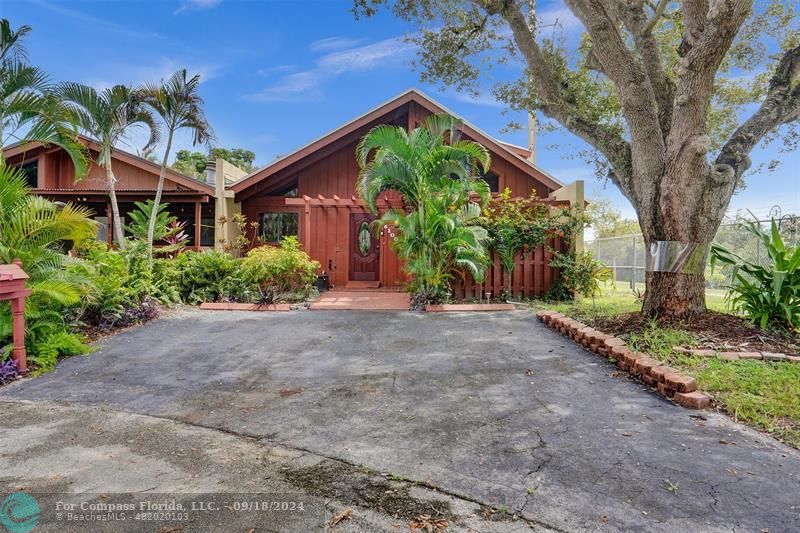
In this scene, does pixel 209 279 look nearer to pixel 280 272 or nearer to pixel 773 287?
pixel 280 272

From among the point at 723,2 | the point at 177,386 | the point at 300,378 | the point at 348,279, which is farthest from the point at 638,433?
the point at 348,279

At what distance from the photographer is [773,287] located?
4.79 metres

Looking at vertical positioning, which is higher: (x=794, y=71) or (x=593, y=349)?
(x=794, y=71)

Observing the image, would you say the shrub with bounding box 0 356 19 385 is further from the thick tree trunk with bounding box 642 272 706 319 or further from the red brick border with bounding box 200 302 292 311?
the thick tree trunk with bounding box 642 272 706 319

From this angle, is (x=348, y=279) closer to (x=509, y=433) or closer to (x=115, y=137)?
(x=115, y=137)

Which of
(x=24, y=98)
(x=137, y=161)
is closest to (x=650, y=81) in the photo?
(x=24, y=98)

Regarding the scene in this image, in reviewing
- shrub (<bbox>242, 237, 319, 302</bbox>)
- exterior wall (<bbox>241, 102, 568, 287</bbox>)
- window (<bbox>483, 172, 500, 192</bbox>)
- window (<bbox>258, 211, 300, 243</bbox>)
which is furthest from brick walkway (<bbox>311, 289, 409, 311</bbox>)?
window (<bbox>483, 172, 500, 192</bbox>)

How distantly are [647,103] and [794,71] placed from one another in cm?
207

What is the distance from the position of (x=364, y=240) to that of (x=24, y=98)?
308 inches

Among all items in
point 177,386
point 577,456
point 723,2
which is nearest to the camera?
point 577,456

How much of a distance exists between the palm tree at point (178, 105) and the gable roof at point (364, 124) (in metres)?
1.99

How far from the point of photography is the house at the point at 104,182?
1309 cm

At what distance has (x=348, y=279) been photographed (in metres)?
12.3

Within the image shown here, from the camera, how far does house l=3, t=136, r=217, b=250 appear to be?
1309cm
